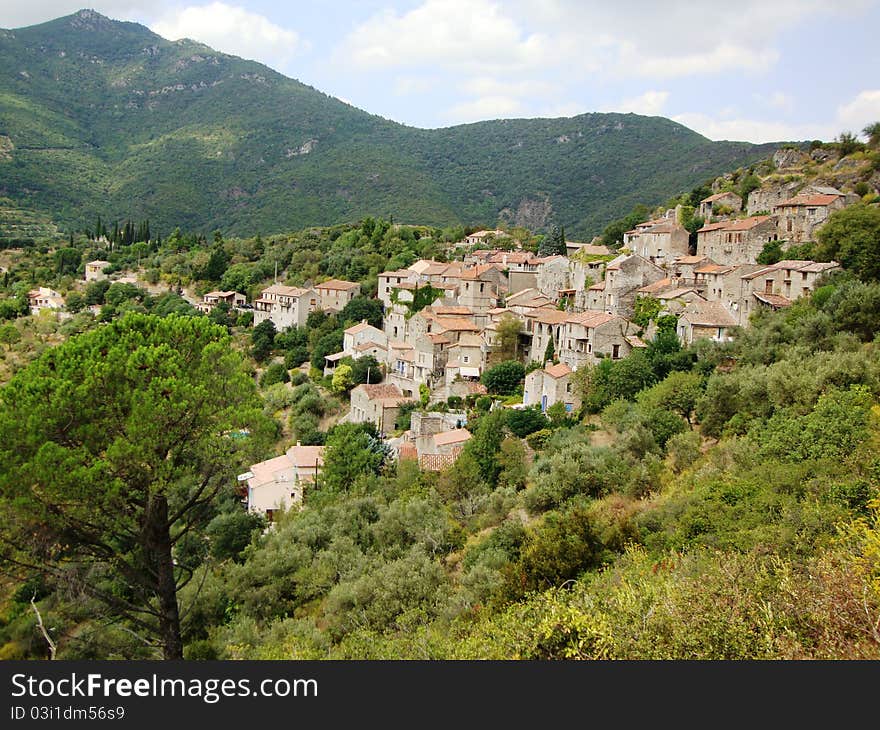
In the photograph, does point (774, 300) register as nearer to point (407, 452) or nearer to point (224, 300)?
point (407, 452)

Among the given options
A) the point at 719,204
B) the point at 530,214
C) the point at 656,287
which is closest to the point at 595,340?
the point at 656,287

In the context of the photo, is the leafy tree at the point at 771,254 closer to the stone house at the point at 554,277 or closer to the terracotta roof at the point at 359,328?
the stone house at the point at 554,277

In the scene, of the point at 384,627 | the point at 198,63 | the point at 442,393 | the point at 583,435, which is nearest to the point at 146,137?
the point at 198,63

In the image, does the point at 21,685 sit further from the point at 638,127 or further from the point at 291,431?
the point at 638,127

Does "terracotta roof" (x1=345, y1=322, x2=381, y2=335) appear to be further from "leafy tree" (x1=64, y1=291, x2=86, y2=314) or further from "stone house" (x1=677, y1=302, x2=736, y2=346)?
"leafy tree" (x1=64, y1=291, x2=86, y2=314)

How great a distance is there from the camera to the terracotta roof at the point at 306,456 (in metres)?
36.3

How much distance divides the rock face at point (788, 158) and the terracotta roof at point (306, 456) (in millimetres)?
47431

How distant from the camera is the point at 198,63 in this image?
650 feet

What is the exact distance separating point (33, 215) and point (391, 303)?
283ft

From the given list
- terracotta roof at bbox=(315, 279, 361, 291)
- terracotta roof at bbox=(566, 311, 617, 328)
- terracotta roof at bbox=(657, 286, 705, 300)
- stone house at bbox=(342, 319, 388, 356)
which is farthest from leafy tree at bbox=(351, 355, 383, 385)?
terracotta roof at bbox=(657, 286, 705, 300)

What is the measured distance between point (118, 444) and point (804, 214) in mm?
42330

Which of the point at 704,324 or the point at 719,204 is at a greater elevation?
the point at 719,204

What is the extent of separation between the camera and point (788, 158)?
2381 inches

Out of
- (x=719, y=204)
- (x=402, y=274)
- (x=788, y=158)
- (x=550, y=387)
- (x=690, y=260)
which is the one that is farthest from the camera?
(x=788, y=158)
